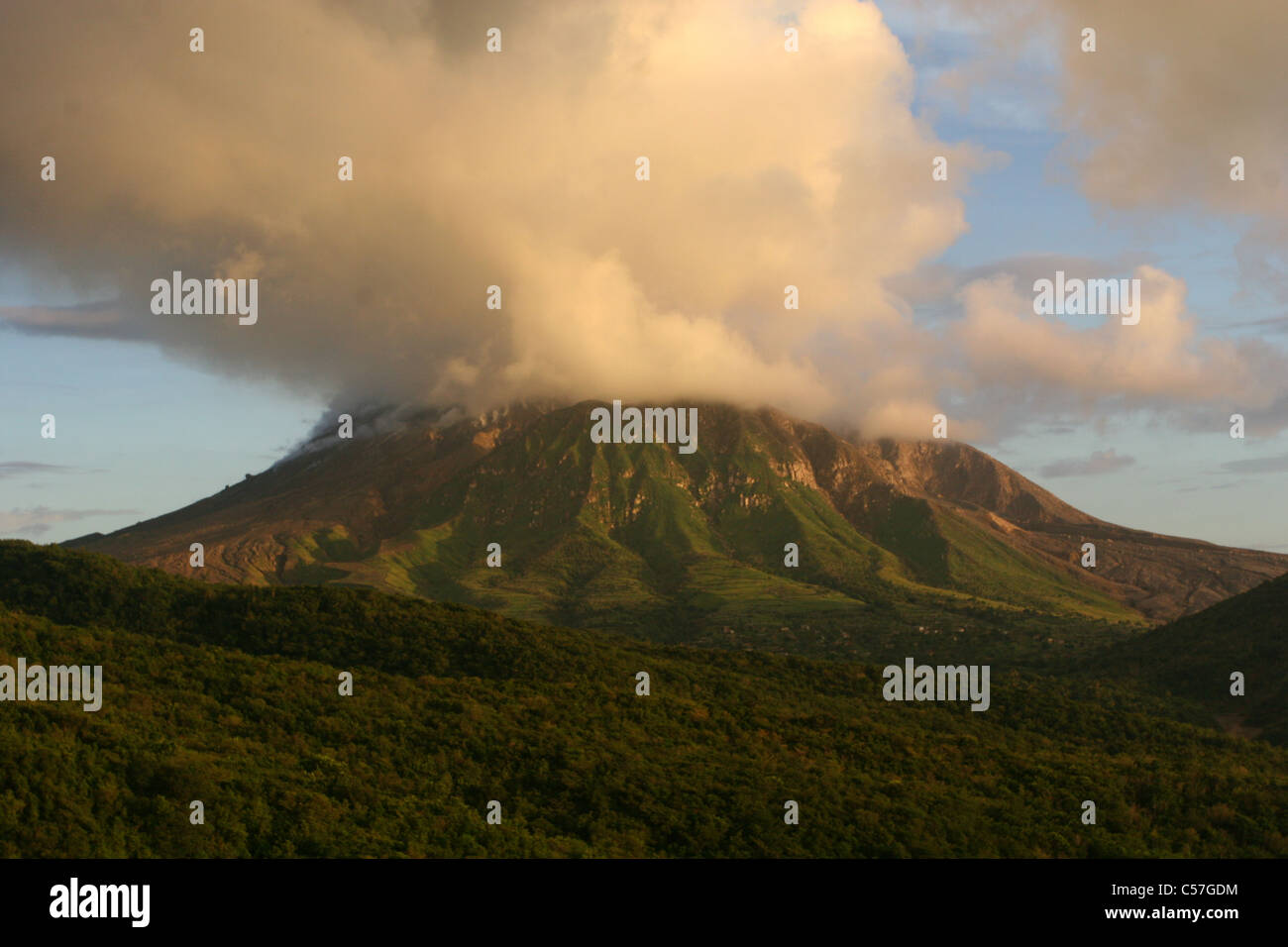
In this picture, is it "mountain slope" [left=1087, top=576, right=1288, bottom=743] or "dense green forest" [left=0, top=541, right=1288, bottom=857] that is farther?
"mountain slope" [left=1087, top=576, right=1288, bottom=743]

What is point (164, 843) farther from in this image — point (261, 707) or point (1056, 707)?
point (1056, 707)

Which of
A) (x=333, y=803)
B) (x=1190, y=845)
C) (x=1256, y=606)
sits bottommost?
(x=1190, y=845)

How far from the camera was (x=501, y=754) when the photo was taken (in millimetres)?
79750

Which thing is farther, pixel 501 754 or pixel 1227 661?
pixel 1227 661

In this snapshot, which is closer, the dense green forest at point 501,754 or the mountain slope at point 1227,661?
the dense green forest at point 501,754

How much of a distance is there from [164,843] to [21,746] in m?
10.2

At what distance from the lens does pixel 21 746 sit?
61219mm

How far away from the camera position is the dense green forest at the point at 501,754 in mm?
62188

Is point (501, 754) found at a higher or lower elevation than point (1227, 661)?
lower

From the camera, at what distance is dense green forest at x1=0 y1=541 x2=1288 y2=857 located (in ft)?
204
